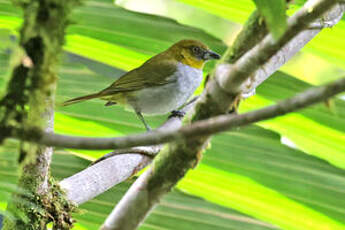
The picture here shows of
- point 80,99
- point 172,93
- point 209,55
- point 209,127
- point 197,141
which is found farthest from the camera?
point 209,55

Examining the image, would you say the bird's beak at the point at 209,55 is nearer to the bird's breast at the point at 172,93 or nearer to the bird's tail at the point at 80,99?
the bird's breast at the point at 172,93

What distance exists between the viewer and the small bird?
298cm

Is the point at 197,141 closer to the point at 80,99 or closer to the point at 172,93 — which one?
the point at 80,99

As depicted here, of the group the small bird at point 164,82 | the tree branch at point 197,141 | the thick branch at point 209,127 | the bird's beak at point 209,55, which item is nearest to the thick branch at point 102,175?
the tree branch at point 197,141

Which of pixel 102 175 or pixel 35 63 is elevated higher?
pixel 35 63

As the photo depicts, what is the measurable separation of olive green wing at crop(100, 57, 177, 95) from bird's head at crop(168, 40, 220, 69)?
0.12m

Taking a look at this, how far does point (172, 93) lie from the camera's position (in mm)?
3113

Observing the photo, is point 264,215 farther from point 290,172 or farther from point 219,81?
point 219,81

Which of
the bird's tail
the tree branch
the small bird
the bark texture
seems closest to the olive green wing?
the small bird

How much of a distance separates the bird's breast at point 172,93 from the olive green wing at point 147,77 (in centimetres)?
3

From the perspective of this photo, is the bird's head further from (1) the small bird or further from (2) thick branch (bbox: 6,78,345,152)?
(2) thick branch (bbox: 6,78,345,152)

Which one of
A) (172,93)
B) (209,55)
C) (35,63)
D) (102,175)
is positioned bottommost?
(172,93)

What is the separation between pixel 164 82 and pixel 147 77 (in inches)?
4.1

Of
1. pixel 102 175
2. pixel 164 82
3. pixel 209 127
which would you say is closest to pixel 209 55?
pixel 164 82
